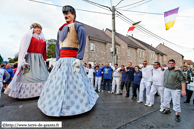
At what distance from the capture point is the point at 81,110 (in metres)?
2.56

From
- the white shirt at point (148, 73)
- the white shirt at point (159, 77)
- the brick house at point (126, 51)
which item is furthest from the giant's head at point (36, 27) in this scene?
the brick house at point (126, 51)

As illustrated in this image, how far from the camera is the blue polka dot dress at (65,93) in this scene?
248cm

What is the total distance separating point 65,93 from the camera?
2.58m

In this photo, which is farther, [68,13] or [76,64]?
[68,13]

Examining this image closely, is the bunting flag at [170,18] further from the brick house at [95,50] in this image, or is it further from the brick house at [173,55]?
the brick house at [173,55]

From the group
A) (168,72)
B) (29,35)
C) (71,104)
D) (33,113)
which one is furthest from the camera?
(29,35)

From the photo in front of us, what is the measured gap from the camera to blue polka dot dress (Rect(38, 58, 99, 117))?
97.7 inches

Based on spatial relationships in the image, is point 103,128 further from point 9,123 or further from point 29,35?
point 29,35

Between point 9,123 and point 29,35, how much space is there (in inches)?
113

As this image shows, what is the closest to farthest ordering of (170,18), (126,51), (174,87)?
(174,87) → (170,18) → (126,51)

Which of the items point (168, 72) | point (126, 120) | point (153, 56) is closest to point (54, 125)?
point (126, 120)

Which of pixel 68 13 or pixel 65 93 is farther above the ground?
pixel 68 13

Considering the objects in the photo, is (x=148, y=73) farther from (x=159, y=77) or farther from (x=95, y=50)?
(x=95, y=50)

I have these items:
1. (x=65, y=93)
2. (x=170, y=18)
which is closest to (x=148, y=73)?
(x=65, y=93)
